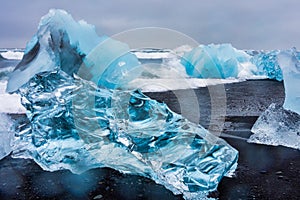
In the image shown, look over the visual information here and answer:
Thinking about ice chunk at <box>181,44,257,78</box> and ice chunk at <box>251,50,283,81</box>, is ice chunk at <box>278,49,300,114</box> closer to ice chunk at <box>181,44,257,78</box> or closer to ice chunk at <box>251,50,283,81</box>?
ice chunk at <box>181,44,257,78</box>

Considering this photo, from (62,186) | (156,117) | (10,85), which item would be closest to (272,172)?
(156,117)

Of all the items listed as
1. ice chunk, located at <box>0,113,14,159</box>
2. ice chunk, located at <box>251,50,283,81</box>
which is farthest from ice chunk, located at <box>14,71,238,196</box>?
ice chunk, located at <box>251,50,283,81</box>

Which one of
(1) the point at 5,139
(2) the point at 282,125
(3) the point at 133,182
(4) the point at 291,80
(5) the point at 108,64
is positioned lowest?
(5) the point at 108,64

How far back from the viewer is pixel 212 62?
1272 centimetres

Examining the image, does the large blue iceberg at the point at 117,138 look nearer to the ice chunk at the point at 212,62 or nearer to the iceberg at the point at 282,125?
the iceberg at the point at 282,125

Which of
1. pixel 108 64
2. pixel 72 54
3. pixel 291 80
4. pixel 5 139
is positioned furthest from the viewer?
pixel 108 64

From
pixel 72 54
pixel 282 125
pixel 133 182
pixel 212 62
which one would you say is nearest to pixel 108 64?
pixel 72 54

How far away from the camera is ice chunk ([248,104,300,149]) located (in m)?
3.00

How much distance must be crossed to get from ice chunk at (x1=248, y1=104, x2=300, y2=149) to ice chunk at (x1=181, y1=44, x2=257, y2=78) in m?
8.74

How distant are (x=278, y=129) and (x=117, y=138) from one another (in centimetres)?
165

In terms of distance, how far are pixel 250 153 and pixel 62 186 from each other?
1.57 meters

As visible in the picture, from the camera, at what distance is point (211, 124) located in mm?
3990

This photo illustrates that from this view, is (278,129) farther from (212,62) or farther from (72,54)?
(212,62)

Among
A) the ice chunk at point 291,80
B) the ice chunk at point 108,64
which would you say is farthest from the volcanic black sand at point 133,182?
the ice chunk at point 108,64
